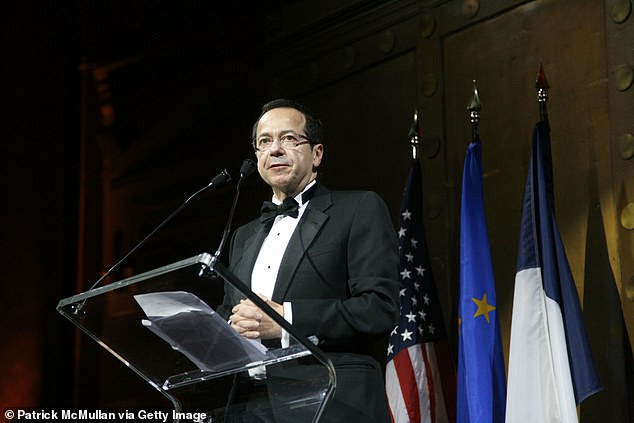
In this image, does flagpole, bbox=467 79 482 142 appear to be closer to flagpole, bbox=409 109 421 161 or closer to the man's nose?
flagpole, bbox=409 109 421 161

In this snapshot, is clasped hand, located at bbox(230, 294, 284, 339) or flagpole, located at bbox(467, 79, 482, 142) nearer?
clasped hand, located at bbox(230, 294, 284, 339)

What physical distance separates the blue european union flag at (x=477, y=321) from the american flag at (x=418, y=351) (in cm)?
15

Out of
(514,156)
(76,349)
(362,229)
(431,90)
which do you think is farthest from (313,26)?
(362,229)

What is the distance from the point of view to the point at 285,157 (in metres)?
2.41

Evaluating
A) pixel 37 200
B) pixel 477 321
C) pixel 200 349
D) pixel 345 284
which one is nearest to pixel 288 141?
pixel 345 284

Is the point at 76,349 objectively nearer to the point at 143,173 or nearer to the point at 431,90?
the point at 143,173

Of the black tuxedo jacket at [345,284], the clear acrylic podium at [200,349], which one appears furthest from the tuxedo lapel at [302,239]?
the clear acrylic podium at [200,349]

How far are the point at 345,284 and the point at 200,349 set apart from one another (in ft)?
1.47

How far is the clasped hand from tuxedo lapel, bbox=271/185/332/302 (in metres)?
0.37

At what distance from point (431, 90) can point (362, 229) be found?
1911 mm

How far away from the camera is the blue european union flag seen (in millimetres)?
3275

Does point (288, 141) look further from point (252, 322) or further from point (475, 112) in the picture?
point (475, 112)

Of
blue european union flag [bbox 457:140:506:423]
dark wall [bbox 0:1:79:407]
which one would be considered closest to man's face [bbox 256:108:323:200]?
blue european union flag [bbox 457:140:506:423]

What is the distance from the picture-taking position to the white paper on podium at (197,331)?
5.90 feet
